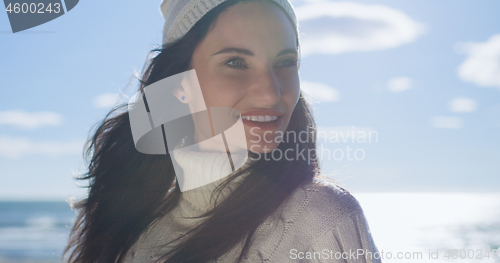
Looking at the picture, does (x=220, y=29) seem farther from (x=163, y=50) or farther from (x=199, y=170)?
(x=199, y=170)

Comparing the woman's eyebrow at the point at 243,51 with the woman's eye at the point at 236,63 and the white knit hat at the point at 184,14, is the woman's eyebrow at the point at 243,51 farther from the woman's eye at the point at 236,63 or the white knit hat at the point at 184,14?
the white knit hat at the point at 184,14

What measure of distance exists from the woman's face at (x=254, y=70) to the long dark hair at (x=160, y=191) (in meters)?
0.11

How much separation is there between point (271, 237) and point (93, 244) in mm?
1152

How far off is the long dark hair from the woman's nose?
28 cm

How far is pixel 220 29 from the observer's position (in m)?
1.52

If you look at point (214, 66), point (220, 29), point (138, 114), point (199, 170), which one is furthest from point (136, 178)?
point (220, 29)

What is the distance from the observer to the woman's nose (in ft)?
4.59

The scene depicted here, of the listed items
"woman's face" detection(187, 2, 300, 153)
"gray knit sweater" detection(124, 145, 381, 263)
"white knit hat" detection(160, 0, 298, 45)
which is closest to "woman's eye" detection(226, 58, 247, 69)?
"woman's face" detection(187, 2, 300, 153)

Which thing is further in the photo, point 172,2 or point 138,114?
point 138,114

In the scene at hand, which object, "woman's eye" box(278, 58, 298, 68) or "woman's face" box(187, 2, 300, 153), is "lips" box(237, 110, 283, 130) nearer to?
"woman's face" box(187, 2, 300, 153)

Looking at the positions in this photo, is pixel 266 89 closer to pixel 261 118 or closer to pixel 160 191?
pixel 261 118

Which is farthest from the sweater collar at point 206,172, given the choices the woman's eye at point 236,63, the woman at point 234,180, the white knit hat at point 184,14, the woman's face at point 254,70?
the white knit hat at point 184,14

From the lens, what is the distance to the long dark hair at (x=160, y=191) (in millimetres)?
1376

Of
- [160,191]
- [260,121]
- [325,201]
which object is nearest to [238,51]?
[260,121]
